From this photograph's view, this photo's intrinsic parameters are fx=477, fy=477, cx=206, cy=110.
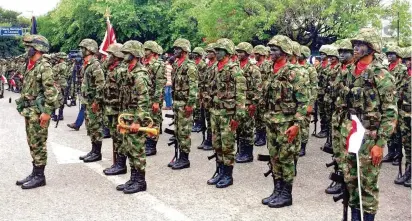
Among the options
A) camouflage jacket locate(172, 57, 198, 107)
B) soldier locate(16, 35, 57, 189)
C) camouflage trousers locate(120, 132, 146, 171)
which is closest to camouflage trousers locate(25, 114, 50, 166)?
soldier locate(16, 35, 57, 189)

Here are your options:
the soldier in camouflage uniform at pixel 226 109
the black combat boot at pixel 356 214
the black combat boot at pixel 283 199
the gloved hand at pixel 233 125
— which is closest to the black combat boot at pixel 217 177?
the soldier in camouflage uniform at pixel 226 109

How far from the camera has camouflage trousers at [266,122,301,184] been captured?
221 inches

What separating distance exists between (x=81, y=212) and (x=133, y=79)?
1.80 m

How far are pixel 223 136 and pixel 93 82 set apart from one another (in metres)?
2.73

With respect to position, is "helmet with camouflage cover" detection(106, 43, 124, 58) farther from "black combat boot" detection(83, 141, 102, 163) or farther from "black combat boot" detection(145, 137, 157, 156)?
"black combat boot" detection(145, 137, 157, 156)

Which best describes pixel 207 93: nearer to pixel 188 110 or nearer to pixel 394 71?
pixel 188 110

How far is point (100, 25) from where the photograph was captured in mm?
28203

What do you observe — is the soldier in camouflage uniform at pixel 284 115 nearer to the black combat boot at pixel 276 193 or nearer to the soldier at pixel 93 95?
the black combat boot at pixel 276 193

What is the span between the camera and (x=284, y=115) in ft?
18.6

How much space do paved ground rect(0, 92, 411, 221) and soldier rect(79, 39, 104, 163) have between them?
314 mm

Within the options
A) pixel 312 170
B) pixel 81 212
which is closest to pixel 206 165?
pixel 312 170

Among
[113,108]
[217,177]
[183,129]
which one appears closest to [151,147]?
[183,129]

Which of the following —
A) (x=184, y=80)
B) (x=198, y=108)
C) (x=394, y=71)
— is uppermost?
(x=394, y=71)

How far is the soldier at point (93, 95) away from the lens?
789cm
